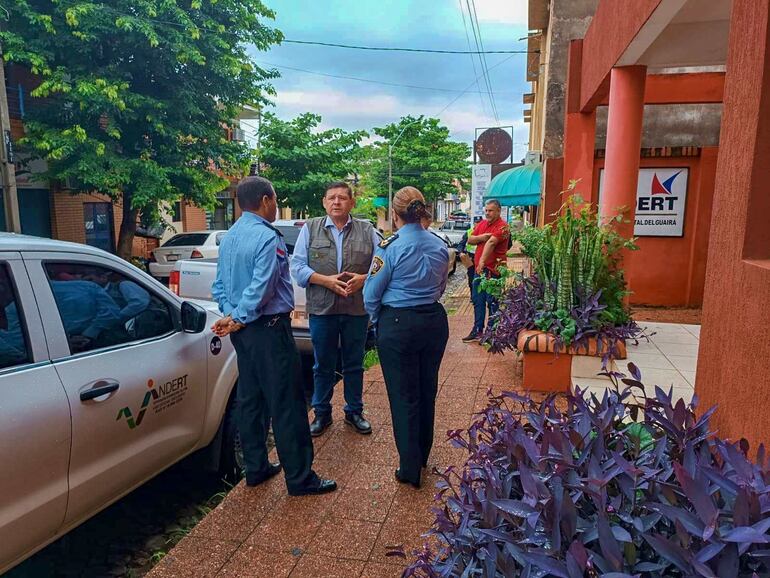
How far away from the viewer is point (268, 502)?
3168 mm

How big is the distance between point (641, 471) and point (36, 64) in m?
13.1

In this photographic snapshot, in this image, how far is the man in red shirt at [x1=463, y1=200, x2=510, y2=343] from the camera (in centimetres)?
644

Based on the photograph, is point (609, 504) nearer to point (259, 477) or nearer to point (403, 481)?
point (403, 481)

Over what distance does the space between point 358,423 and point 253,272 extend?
1577 millimetres

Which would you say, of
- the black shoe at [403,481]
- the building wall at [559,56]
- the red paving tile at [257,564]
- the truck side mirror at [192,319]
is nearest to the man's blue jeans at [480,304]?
the black shoe at [403,481]

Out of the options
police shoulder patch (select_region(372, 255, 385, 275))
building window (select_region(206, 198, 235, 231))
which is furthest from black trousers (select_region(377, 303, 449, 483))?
building window (select_region(206, 198, 235, 231))

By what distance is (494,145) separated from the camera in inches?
665

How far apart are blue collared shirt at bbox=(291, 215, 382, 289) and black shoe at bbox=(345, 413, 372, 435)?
1.00 m

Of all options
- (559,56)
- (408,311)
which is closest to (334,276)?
(408,311)

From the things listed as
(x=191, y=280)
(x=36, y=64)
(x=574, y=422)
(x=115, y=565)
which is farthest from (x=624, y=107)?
(x=36, y=64)

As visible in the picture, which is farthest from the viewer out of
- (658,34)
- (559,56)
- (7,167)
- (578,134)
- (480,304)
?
(7,167)

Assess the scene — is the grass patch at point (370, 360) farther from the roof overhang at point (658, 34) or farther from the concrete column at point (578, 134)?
the roof overhang at point (658, 34)

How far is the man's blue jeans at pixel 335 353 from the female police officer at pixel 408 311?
75cm

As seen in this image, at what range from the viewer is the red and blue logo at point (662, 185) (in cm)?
785
